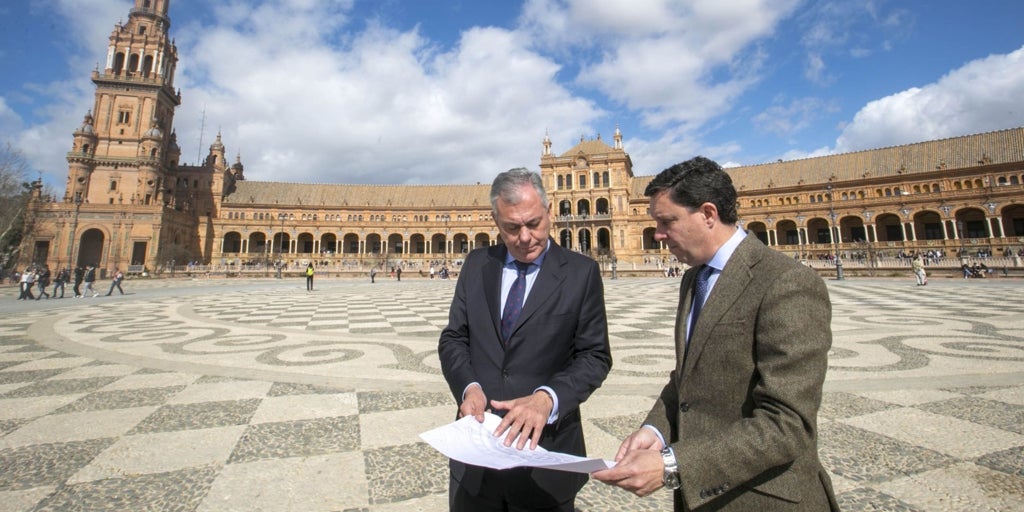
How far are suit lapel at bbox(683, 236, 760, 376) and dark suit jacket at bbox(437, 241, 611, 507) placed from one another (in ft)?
1.52

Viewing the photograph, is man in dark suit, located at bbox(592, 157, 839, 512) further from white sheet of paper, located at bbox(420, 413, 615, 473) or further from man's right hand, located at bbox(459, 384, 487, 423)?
man's right hand, located at bbox(459, 384, 487, 423)

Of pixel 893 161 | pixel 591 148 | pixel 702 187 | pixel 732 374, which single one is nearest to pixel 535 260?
pixel 702 187

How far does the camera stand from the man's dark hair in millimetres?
1477

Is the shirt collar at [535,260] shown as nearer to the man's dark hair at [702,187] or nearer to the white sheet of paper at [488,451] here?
the man's dark hair at [702,187]

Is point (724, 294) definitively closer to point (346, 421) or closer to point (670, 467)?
point (670, 467)

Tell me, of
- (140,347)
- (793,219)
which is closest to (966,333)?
(140,347)

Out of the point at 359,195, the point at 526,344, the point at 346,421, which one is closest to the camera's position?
the point at 526,344

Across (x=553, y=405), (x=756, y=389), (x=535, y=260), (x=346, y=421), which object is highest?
(x=535, y=260)

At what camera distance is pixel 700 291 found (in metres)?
1.53

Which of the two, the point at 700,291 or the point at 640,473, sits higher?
the point at 700,291

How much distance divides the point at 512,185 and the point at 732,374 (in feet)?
3.77

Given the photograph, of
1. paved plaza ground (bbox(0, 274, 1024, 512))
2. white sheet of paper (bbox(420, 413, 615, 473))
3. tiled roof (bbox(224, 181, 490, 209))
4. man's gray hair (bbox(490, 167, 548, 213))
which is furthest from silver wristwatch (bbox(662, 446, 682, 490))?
tiled roof (bbox(224, 181, 490, 209))

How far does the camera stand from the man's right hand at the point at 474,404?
1554 millimetres

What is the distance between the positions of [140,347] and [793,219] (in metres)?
58.1
